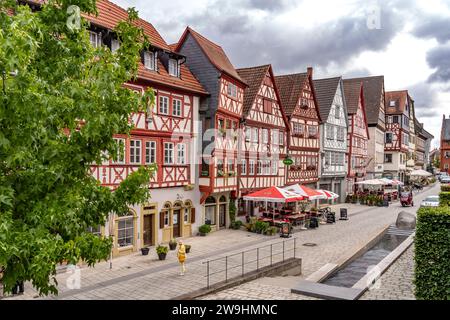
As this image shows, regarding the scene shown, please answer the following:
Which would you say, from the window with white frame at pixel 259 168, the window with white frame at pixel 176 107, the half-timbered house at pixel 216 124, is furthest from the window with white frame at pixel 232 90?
the window with white frame at pixel 259 168

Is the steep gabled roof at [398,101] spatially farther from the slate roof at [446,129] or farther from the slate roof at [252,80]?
the slate roof at [446,129]

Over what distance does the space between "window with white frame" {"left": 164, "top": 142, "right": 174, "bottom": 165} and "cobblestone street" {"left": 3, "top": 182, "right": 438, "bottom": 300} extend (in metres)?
4.46

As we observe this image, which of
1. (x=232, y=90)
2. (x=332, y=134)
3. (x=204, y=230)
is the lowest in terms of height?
(x=204, y=230)

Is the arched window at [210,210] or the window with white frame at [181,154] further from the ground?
the window with white frame at [181,154]

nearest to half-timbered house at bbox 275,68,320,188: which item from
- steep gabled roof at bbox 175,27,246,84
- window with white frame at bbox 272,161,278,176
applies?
window with white frame at bbox 272,161,278,176

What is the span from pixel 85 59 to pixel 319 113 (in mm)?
32689

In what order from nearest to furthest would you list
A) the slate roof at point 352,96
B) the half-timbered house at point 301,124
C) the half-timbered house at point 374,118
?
the half-timbered house at point 301,124, the slate roof at point 352,96, the half-timbered house at point 374,118

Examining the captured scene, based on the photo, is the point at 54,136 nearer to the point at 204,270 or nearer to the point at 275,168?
the point at 204,270

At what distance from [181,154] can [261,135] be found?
8741mm

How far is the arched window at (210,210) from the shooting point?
25.5m

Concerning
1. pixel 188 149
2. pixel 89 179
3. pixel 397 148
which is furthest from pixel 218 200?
pixel 397 148

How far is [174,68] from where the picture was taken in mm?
23125

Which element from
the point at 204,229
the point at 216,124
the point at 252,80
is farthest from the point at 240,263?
the point at 252,80

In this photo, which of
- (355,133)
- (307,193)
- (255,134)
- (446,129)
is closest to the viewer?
(307,193)
